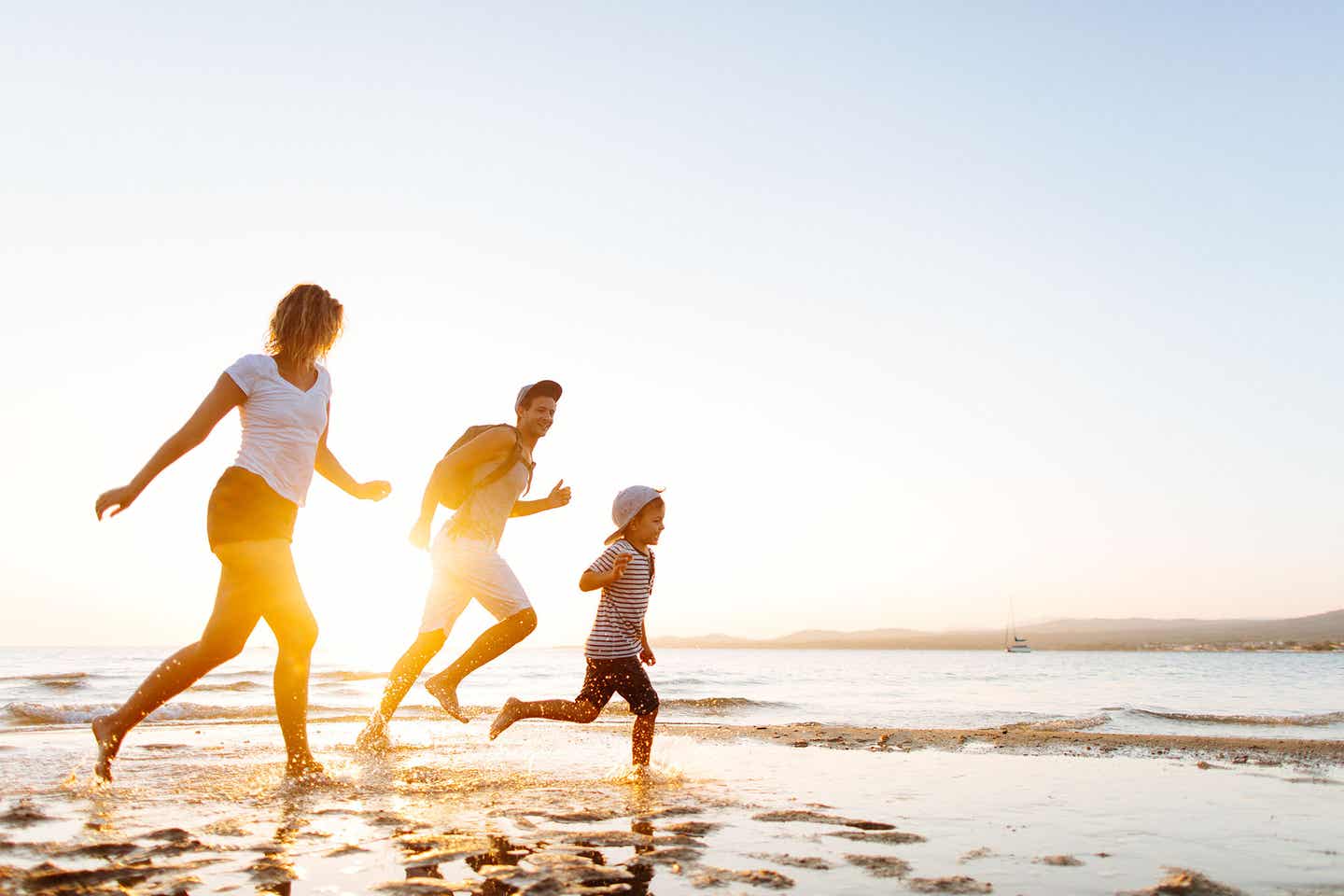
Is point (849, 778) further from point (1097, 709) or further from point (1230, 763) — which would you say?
point (1097, 709)

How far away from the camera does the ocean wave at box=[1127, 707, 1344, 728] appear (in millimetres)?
10734

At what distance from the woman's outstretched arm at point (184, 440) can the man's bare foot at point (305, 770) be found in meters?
1.51

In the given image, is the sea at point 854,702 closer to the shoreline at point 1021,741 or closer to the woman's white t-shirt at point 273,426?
the shoreline at point 1021,741

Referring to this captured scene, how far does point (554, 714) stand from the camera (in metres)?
5.47

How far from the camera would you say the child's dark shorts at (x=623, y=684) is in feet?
17.5

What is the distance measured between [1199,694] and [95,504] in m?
18.0

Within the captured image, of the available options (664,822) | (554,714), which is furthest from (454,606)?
(664,822)

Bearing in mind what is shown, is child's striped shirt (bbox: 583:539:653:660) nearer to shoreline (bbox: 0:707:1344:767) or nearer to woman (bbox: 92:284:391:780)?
woman (bbox: 92:284:391:780)

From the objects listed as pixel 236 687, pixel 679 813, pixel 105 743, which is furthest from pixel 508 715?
pixel 236 687

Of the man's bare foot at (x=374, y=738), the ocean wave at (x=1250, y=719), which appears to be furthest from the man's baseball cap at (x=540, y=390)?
the ocean wave at (x=1250, y=719)

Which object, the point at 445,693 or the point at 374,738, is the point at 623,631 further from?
the point at 374,738

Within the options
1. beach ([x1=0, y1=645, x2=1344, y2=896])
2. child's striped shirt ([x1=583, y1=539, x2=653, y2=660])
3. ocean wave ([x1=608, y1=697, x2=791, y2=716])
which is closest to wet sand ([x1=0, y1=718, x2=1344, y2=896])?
beach ([x1=0, y1=645, x2=1344, y2=896])

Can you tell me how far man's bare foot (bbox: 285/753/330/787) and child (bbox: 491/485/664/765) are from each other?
95cm

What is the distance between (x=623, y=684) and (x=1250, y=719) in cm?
938
